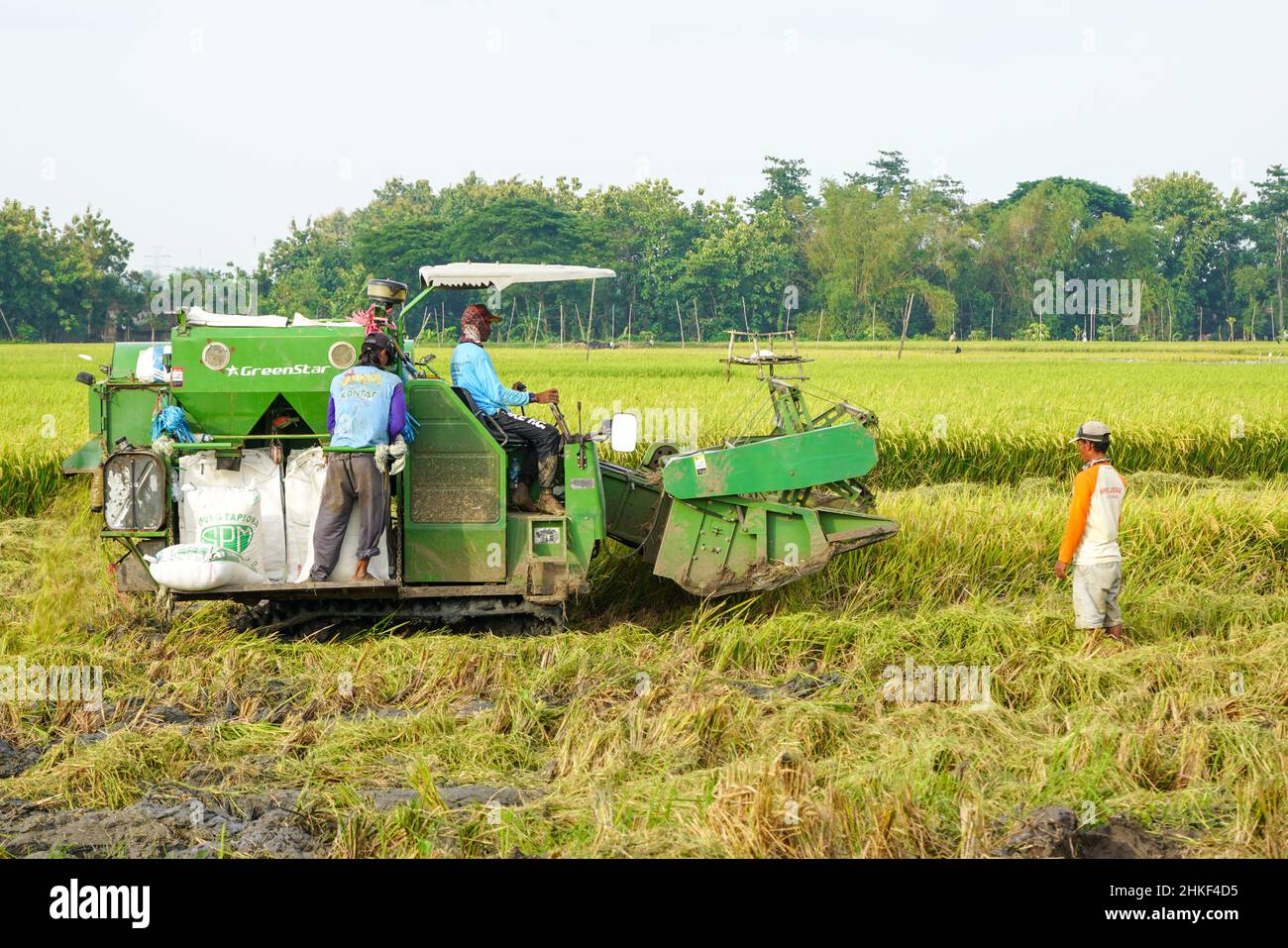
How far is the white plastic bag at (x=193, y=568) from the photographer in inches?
257

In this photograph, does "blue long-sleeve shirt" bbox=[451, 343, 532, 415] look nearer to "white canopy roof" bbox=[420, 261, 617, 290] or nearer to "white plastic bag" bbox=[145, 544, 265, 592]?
"white canopy roof" bbox=[420, 261, 617, 290]

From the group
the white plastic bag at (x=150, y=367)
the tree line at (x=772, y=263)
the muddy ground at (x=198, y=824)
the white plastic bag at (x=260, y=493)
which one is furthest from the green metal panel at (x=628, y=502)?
the tree line at (x=772, y=263)

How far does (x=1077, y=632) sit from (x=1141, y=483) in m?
5.19

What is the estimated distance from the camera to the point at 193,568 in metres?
6.55

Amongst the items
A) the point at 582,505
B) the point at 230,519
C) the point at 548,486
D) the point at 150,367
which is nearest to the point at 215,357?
the point at 230,519

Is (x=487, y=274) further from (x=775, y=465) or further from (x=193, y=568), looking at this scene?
(x=193, y=568)

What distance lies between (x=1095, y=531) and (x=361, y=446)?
404 centimetres

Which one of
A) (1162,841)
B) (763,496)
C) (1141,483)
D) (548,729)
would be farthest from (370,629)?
(1141,483)

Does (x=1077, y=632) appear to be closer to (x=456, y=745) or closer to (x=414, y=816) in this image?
(x=456, y=745)

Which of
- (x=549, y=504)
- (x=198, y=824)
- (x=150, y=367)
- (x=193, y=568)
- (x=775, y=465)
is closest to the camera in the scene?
(x=198, y=824)

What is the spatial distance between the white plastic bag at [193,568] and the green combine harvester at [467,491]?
164 millimetres

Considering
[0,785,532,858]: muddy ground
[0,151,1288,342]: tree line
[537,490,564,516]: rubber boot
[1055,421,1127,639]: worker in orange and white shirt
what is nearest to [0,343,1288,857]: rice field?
[0,785,532,858]: muddy ground

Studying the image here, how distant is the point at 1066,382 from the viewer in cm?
2134

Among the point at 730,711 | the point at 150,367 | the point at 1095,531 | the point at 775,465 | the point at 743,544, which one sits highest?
the point at 150,367
